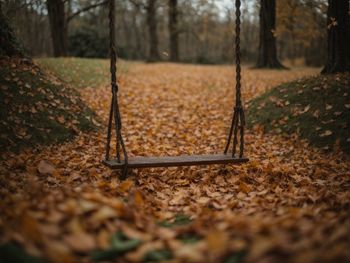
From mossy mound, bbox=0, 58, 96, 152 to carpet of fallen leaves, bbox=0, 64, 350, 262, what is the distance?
301 mm

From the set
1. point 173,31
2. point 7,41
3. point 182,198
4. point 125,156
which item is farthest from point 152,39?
point 182,198

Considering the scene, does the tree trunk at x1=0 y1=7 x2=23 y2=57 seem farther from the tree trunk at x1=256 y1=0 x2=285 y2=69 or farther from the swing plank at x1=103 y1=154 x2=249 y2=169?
the tree trunk at x1=256 y1=0 x2=285 y2=69

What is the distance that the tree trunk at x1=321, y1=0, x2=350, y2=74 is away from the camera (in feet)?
25.3

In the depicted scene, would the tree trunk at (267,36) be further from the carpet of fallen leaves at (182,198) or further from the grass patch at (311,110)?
the carpet of fallen leaves at (182,198)

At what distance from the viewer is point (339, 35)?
7770 mm

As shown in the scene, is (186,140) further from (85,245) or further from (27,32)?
(27,32)

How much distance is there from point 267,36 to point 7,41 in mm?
10884

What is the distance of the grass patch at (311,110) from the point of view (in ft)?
18.9

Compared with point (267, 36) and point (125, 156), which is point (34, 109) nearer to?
point (125, 156)

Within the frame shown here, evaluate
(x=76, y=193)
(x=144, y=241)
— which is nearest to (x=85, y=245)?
(x=144, y=241)

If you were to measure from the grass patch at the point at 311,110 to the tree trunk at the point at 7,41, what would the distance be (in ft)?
17.4

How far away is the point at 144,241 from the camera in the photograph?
95.3 inches

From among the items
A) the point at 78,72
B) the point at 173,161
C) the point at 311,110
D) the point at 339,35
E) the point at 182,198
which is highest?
the point at 339,35

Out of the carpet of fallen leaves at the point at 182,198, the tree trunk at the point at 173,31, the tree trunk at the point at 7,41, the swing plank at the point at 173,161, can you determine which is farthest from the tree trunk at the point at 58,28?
the swing plank at the point at 173,161
